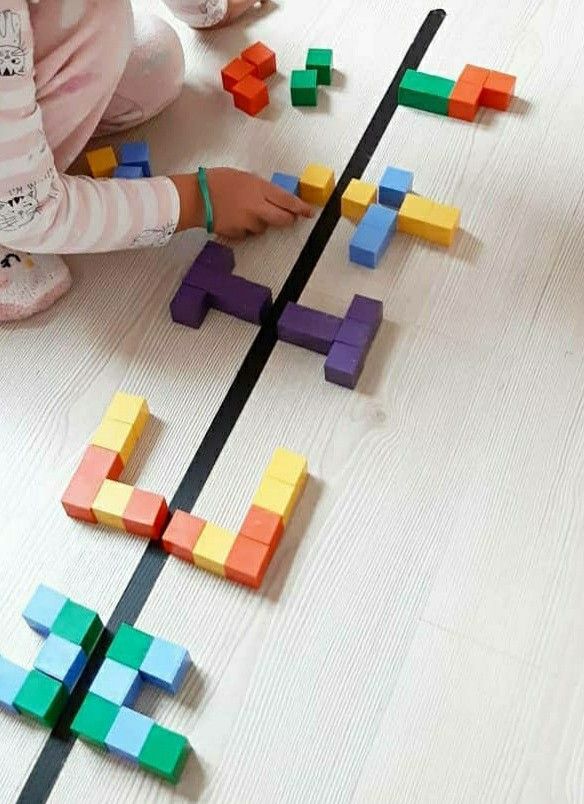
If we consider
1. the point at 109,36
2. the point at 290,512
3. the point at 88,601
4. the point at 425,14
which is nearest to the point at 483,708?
the point at 290,512

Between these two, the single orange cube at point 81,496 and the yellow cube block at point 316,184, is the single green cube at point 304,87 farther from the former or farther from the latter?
the single orange cube at point 81,496

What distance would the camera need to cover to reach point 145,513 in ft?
3.48

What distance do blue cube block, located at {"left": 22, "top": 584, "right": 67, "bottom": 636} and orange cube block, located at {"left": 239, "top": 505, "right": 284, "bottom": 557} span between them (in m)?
0.22

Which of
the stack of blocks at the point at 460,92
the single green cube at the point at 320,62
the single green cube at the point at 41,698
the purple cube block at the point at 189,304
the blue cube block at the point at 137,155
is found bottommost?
the single green cube at the point at 41,698

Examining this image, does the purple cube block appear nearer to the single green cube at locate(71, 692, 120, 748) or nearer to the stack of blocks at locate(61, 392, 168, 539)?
the stack of blocks at locate(61, 392, 168, 539)

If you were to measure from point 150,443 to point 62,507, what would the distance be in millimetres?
133

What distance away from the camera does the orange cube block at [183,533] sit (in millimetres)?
1043

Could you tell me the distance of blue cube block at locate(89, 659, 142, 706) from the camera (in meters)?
0.95

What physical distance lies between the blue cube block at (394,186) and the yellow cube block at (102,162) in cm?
41

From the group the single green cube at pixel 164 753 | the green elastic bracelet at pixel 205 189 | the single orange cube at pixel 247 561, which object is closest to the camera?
the single green cube at pixel 164 753

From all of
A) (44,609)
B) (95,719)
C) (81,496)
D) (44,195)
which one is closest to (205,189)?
(44,195)

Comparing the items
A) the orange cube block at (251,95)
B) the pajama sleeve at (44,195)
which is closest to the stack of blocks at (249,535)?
the pajama sleeve at (44,195)

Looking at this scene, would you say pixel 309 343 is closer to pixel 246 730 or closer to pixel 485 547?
pixel 485 547

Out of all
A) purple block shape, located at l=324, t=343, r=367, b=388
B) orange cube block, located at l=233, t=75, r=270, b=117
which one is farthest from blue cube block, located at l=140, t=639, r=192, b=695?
orange cube block, located at l=233, t=75, r=270, b=117
